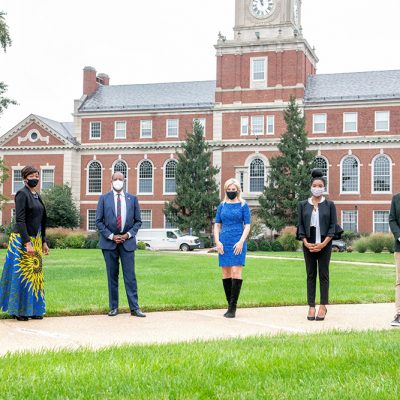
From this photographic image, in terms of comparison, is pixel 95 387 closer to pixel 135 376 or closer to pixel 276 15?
pixel 135 376

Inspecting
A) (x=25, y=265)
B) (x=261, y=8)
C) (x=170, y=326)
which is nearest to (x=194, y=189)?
(x=261, y=8)

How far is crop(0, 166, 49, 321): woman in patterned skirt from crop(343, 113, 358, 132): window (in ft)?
148

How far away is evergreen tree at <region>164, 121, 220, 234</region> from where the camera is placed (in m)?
50.4

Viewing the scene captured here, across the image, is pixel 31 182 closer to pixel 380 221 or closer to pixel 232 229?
pixel 232 229

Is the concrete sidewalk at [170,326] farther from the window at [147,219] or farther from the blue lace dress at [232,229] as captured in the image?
the window at [147,219]

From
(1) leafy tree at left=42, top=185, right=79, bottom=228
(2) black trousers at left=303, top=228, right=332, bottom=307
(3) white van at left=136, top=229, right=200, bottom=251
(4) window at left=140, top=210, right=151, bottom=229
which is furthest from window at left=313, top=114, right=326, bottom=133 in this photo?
(2) black trousers at left=303, top=228, right=332, bottom=307

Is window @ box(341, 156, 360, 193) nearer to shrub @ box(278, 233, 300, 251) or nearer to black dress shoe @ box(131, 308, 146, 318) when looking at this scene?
shrub @ box(278, 233, 300, 251)

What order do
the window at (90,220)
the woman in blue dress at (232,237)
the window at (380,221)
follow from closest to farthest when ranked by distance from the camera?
1. the woman in blue dress at (232,237)
2. the window at (380,221)
3. the window at (90,220)

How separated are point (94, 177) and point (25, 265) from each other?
49.8 m

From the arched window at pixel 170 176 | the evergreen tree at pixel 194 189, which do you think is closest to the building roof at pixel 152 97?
the arched window at pixel 170 176

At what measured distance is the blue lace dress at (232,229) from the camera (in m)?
9.79

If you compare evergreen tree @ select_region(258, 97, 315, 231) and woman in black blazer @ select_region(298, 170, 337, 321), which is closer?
woman in black blazer @ select_region(298, 170, 337, 321)

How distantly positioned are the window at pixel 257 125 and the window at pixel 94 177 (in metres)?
14.0

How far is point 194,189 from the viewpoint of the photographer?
5106 centimetres
